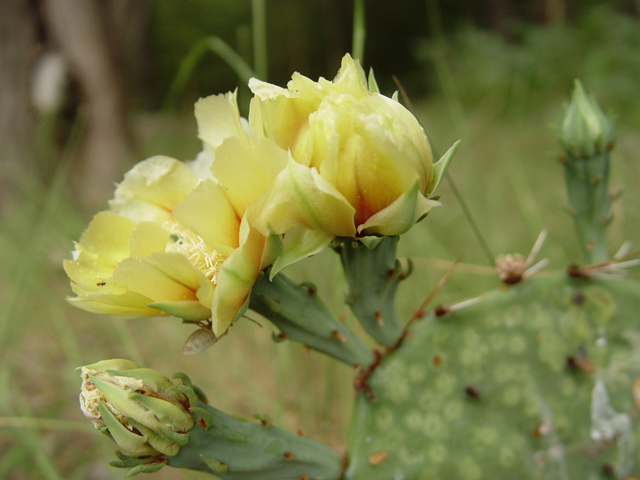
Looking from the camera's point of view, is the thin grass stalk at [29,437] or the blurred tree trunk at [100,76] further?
the blurred tree trunk at [100,76]

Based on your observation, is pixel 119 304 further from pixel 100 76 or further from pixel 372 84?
pixel 100 76

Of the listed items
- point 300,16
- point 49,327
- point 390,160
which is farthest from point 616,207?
point 300,16

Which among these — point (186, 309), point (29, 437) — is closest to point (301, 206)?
point (186, 309)

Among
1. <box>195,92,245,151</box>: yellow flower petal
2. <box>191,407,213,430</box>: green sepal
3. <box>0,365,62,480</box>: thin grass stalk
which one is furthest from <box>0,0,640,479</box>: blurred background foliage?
<box>195,92,245,151</box>: yellow flower petal

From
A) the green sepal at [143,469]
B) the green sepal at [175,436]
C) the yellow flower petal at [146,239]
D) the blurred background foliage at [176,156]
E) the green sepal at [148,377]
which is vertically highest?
the yellow flower petal at [146,239]

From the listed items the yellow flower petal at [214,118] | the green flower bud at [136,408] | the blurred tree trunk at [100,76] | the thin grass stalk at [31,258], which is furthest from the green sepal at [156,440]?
the blurred tree trunk at [100,76]

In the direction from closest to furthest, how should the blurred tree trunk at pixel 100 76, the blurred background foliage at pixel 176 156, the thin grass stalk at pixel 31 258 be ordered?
1. the thin grass stalk at pixel 31 258
2. the blurred background foliage at pixel 176 156
3. the blurred tree trunk at pixel 100 76

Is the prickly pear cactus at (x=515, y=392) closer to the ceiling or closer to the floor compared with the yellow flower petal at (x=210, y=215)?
closer to the floor

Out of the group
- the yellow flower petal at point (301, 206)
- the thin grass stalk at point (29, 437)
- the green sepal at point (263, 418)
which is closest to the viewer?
the yellow flower petal at point (301, 206)

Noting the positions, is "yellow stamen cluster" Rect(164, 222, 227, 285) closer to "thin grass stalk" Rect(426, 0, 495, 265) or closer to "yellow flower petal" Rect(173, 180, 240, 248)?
"yellow flower petal" Rect(173, 180, 240, 248)

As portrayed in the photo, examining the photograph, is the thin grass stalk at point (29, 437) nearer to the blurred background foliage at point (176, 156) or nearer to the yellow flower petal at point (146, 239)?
the blurred background foliage at point (176, 156)
